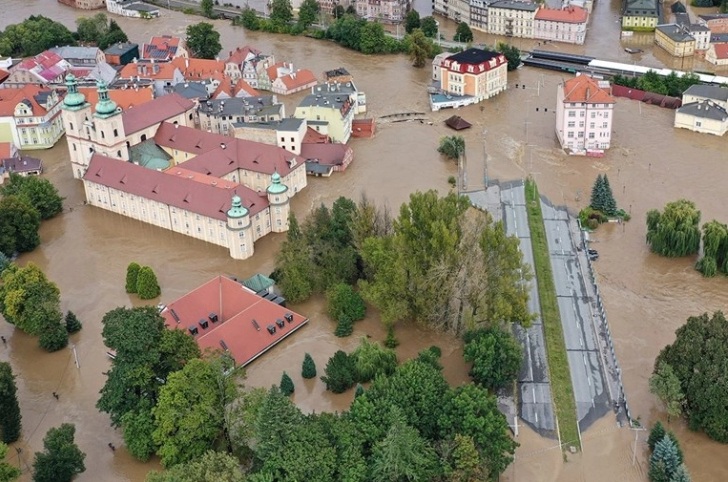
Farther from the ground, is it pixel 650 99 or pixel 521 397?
pixel 650 99

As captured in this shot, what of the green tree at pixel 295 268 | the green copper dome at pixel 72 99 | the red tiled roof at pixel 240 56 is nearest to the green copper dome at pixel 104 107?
the green copper dome at pixel 72 99

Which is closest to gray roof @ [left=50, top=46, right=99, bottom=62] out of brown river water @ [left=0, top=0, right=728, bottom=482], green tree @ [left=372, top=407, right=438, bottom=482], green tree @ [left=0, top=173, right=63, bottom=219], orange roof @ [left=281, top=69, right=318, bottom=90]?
brown river water @ [left=0, top=0, right=728, bottom=482]

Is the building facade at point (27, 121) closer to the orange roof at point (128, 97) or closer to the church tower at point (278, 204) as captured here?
the orange roof at point (128, 97)

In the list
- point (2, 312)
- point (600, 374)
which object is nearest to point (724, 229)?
point (600, 374)

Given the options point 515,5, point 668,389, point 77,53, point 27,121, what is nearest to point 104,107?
point 27,121

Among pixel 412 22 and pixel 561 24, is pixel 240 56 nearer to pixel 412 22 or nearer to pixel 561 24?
pixel 412 22

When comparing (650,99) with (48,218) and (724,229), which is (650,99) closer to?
(724,229)
